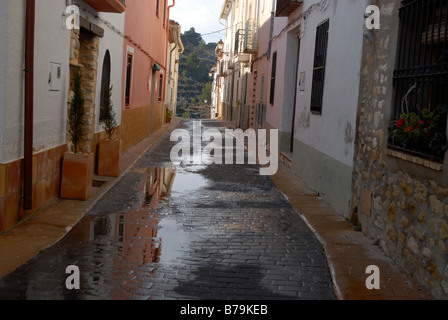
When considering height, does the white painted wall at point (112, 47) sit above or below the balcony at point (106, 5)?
below

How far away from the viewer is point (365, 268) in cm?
492

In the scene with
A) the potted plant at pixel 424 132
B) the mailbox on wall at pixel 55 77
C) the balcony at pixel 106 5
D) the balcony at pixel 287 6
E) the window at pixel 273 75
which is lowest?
the potted plant at pixel 424 132

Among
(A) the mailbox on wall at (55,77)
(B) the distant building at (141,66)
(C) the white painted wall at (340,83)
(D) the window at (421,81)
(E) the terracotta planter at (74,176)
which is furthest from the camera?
(B) the distant building at (141,66)

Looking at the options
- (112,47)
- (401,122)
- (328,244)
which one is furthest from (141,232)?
(112,47)

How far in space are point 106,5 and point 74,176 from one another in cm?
338

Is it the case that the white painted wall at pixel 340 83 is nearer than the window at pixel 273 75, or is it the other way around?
the white painted wall at pixel 340 83

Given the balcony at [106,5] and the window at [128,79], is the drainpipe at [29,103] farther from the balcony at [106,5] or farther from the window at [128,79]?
the window at [128,79]

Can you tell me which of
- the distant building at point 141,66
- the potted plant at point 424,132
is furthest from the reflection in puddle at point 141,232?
the distant building at point 141,66

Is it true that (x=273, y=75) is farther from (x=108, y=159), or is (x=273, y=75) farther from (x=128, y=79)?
(x=108, y=159)

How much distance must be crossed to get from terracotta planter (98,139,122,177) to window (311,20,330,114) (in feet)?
12.5

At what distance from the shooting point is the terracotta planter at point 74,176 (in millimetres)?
7285

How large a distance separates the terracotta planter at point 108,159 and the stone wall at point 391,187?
15.4ft
